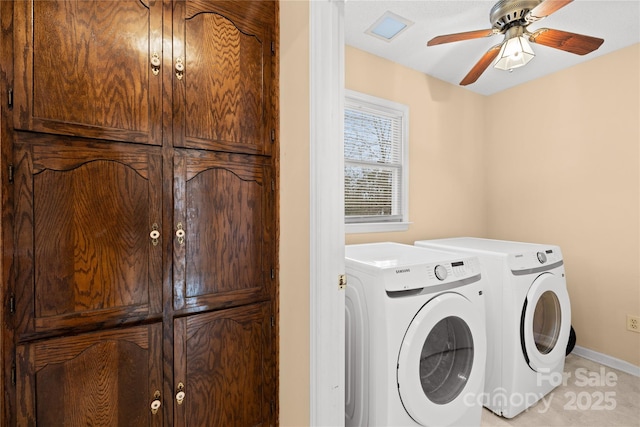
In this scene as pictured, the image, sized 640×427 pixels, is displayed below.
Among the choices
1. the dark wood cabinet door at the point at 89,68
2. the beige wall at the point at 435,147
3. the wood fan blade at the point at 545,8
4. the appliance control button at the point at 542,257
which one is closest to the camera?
the dark wood cabinet door at the point at 89,68

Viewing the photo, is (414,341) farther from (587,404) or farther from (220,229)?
(587,404)

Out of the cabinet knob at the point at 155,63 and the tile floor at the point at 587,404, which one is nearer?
the cabinet knob at the point at 155,63

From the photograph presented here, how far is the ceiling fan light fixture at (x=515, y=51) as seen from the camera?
1717mm

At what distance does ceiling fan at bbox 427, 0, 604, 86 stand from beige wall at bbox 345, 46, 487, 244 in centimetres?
68

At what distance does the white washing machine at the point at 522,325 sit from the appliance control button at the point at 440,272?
547 mm

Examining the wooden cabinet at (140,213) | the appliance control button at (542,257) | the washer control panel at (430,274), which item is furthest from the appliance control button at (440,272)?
the appliance control button at (542,257)

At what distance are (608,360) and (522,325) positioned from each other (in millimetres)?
1318

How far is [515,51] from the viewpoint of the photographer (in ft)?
5.72

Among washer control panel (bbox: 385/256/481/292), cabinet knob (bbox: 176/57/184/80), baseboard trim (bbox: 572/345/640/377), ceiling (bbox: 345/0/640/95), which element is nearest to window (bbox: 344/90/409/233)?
ceiling (bbox: 345/0/640/95)

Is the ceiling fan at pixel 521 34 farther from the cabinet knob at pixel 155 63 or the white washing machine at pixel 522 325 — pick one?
the cabinet knob at pixel 155 63

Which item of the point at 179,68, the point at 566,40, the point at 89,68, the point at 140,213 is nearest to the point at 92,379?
the point at 140,213

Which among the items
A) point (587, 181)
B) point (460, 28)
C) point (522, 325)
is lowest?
point (522, 325)

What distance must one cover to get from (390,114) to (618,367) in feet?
8.63

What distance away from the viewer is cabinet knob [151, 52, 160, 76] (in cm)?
116
